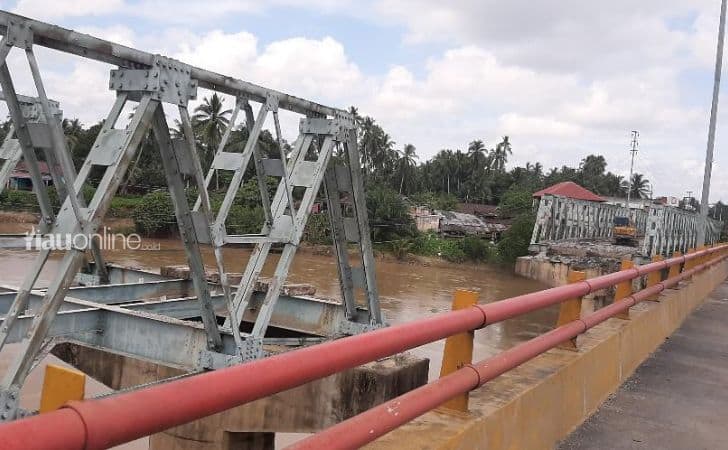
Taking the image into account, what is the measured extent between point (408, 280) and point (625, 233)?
13.3 m

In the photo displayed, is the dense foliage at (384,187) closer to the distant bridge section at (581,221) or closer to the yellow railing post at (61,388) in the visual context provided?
the distant bridge section at (581,221)

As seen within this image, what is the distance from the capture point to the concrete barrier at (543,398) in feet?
10.5

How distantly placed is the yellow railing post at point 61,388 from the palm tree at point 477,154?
93709mm

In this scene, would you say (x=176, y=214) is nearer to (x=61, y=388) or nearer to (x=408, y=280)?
(x=61, y=388)

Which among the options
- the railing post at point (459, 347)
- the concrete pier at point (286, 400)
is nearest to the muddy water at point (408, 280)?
the concrete pier at point (286, 400)

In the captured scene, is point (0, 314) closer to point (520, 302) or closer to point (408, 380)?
point (408, 380)

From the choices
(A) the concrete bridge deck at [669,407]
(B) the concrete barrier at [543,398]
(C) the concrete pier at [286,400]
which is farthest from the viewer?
(C) the concrete pier at [286,400]

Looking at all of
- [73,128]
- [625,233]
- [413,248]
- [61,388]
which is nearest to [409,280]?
[413,248]

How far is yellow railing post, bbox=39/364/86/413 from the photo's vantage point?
1510mm

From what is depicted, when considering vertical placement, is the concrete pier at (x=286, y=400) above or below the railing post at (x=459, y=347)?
below

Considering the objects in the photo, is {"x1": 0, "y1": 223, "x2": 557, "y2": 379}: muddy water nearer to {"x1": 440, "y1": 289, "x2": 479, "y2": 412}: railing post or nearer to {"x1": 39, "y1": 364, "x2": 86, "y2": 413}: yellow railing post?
{"x1": 440, "y1": 289, "x2": 479, "y2": 412}: railing post

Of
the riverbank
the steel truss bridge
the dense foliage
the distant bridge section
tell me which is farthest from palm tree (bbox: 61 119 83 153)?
the steel truss bridge

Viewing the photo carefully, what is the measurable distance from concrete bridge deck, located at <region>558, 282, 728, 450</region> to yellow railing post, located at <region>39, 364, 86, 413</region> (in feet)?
11.6

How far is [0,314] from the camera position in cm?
728
